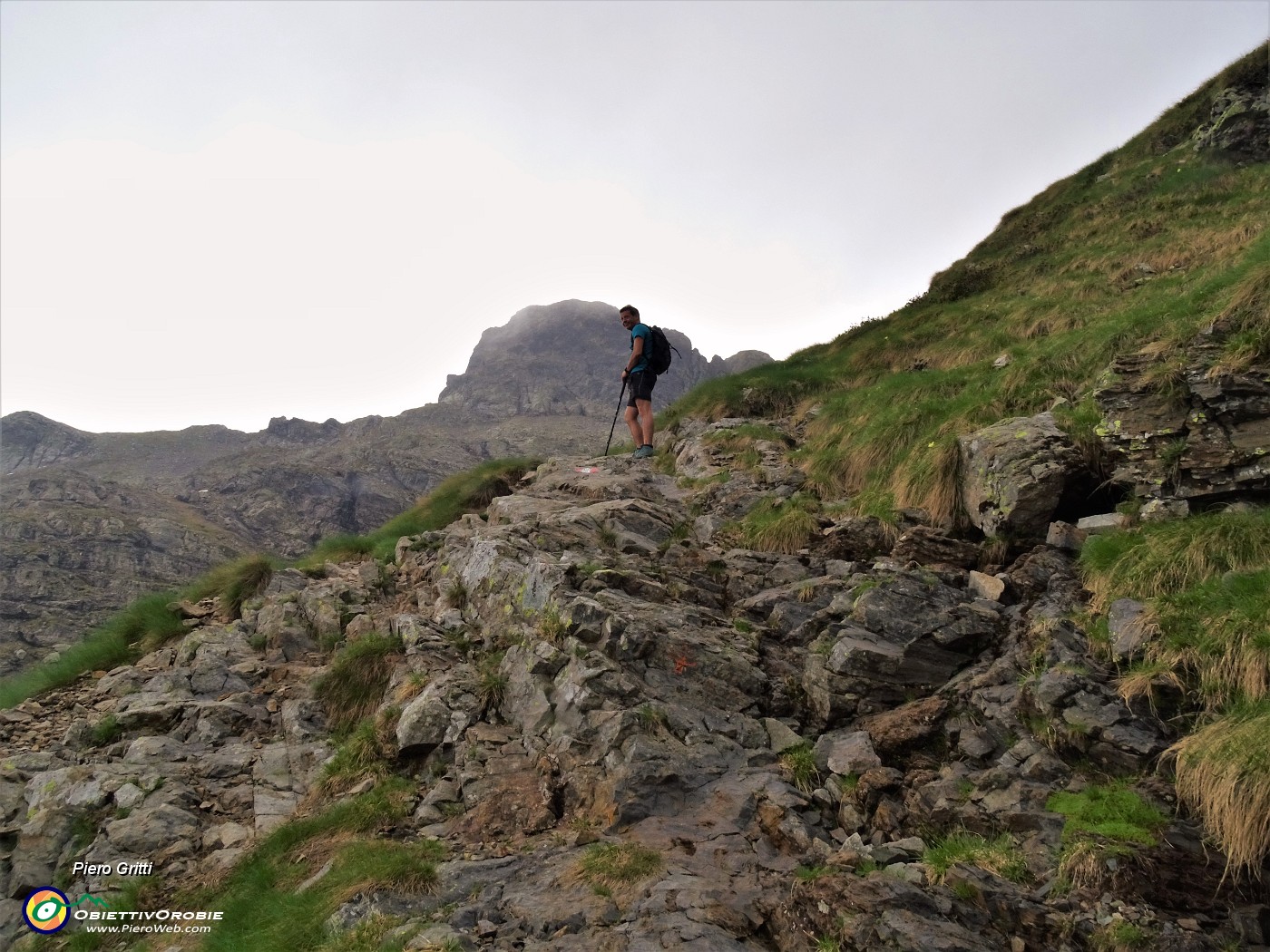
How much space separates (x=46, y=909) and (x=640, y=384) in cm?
1323

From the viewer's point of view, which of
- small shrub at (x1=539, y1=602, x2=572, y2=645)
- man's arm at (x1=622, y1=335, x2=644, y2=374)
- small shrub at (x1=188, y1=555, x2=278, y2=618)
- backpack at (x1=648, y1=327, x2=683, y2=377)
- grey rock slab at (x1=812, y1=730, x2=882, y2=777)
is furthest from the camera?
backpack at (x1=648, y1=327, x2=683, y2=377)

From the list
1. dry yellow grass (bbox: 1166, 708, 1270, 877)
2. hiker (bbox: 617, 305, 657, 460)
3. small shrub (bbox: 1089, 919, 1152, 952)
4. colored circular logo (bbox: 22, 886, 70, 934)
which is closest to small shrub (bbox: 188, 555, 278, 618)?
colored circular logo (bbox: 22, 886, 70, 934)

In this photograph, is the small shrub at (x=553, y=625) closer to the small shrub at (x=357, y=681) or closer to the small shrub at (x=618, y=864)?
the small shrub at (x=357, y=681)

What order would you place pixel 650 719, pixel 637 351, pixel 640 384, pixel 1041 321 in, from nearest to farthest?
pixel 650 719 → pixel 1041 321 → pixel 637 351 → pixel 640 384

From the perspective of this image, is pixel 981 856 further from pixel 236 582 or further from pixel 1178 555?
pixel 236 582

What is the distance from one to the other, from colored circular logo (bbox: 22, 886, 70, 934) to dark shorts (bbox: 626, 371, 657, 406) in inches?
512

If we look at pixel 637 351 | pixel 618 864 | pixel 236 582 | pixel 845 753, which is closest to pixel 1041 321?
pixel 637 351

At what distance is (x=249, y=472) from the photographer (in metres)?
76.8

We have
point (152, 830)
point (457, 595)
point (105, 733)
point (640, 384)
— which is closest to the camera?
point (152, 830)

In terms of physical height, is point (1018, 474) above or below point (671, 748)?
above

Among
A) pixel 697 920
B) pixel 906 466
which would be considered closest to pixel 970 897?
pixel 697 920

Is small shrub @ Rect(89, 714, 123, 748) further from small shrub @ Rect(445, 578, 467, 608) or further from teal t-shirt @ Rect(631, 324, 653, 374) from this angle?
teal t-shirt @ Rect(631, 324, 653, 374)

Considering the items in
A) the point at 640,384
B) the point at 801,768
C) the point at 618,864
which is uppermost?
the point at 640,384

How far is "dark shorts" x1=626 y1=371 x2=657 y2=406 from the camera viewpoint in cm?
1609
